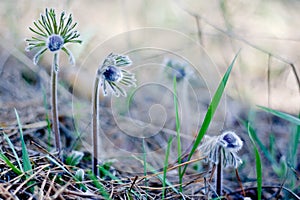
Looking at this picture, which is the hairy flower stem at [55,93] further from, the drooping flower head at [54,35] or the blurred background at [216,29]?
the blurred background at [216,29]

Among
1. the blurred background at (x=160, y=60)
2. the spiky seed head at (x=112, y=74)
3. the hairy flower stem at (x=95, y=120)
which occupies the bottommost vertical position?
the hairy flower stem at (x=95, y=120)

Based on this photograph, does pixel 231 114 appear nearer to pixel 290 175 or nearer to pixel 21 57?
pixel 290 175

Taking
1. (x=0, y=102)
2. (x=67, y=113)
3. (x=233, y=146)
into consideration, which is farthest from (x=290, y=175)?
(x=0, y=102)

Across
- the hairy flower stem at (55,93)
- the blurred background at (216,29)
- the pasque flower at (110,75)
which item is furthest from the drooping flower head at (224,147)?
the blurred background at (216,29)

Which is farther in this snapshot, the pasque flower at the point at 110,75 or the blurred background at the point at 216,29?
the blurred background at the point at 216,29

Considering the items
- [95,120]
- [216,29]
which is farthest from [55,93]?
[216,29]

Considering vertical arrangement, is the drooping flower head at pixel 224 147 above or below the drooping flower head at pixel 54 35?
below

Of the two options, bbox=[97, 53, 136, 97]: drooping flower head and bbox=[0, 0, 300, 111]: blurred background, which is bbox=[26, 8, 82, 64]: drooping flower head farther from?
bbox=[0, 0, 300, 111]: blurred background

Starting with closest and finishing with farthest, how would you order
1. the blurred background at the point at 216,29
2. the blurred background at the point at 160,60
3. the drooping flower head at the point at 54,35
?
the drooping flower head at the point at 54,35 < the blurred background at the point at 160,60 < the blurred background at the point at 216,29

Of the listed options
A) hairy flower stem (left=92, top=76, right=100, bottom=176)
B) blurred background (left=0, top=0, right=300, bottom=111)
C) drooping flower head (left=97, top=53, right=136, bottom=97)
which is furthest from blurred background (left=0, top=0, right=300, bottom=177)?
drooping flower head (left=97, top=53, right=136, bottom=97)

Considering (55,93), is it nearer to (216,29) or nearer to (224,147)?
(224,147)
